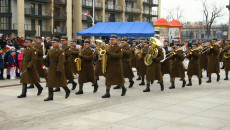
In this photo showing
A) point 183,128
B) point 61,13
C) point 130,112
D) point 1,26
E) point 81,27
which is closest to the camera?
point 183,128

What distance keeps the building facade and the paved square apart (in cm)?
2599

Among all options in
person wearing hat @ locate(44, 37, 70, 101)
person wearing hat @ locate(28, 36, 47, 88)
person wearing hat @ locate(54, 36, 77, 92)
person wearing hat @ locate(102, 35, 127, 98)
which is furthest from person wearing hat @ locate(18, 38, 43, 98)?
person wearing hat @ locate(102, 35, 127, 98)

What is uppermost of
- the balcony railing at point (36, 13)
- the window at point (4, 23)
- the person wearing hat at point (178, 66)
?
the balcony railing at point (36, 13)

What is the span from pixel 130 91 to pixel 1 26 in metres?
32.5

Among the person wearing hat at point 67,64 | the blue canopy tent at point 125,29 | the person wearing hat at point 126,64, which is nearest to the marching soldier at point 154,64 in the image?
the person wearing hat at point 126,64

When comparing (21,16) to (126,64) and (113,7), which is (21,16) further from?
(126,64)

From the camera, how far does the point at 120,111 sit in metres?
8.51

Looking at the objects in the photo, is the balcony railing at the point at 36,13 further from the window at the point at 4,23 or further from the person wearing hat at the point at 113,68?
the person wearing hat at the point at 113,68

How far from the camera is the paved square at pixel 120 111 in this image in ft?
23.4

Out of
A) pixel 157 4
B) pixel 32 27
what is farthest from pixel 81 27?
pixel 157 4

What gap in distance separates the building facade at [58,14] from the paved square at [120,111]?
85.3 feet

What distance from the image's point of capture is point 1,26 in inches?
Result: 1592

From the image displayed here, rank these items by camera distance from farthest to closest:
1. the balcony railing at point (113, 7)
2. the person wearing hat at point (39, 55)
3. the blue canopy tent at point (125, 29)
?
the balcony railing at point (113, 7)
the blue canopy tent at point (125, 29)
the person wearing hat at point (39, 55)

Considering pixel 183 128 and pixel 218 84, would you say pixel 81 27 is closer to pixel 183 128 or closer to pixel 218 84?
pixel 218 84
